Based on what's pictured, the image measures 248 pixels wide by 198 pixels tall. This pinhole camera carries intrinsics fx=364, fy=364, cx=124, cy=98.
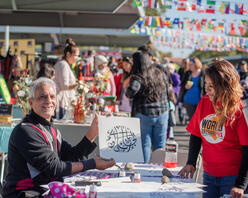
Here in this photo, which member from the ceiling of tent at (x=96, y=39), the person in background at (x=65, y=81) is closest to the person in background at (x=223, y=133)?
the person in background at (x=65, y=81)

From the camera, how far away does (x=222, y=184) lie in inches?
93.0

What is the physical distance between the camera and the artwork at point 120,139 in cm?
241

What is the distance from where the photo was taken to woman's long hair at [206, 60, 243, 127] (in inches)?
87.7

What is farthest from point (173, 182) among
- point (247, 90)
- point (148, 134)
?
point (247, 90)

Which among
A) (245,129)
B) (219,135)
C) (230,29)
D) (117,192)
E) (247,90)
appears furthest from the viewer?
(230,29)

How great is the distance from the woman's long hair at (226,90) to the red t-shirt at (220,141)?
0.05 m

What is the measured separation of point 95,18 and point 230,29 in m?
8.53

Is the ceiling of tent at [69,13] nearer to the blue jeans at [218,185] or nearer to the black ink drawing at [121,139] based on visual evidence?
the black ink drawing at [121,139]

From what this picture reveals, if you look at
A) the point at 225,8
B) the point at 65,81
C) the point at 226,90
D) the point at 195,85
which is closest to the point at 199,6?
the point at 225,8

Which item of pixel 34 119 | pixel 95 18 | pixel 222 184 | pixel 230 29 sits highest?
pixel 230 29

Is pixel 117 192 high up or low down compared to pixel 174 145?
down

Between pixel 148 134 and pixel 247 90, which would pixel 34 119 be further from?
pixel 247 90

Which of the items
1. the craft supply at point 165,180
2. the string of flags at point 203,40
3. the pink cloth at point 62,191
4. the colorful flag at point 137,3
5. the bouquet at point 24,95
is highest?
the string of flags at point 203,40

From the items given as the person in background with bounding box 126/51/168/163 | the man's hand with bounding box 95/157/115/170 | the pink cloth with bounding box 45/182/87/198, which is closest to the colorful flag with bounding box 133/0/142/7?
the person in background with bounding box 126/51/168/163
